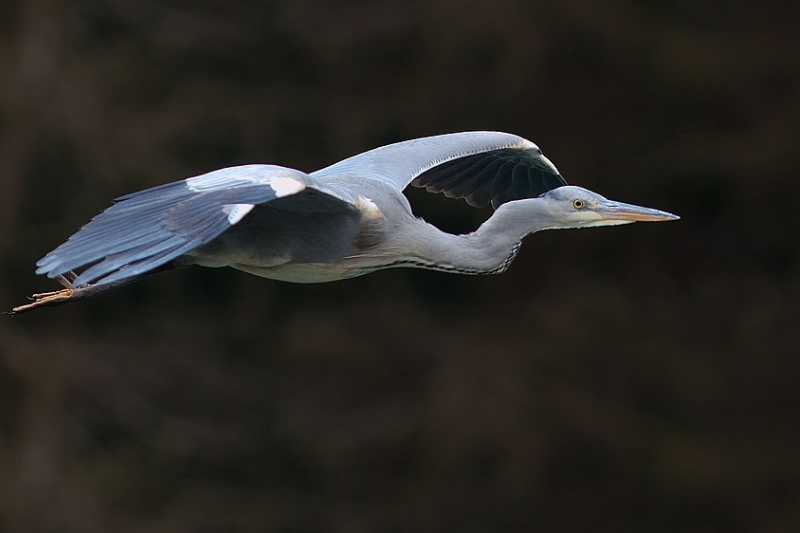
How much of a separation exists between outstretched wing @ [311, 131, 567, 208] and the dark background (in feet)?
16.1

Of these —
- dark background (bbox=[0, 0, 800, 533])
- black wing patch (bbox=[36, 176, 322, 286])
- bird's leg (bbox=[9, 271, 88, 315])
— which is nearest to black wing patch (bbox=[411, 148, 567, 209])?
bird's leg (bbox=[9, 271, 88, 315])

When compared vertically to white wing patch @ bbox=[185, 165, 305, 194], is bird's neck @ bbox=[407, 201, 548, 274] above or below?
below

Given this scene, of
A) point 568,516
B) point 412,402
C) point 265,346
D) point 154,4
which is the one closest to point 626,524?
point 568,516

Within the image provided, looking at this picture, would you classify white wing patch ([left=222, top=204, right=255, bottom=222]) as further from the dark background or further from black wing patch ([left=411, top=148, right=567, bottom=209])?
the dark background

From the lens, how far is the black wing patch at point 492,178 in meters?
7.07

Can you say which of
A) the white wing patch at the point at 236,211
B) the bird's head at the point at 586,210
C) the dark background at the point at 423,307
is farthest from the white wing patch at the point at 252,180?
the dark background at the point at 423,307

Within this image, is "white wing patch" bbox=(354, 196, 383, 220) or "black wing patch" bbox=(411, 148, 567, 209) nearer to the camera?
"white wing patch" bbox=(354, 196, 383, 220)

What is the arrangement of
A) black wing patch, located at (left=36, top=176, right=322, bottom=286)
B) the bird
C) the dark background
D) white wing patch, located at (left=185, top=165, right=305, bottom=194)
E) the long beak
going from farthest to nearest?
the dark background → the long beak → white wing patch, located at (left=185, top=165, right=305, bottom=194) → the bird → black wing patch, located at (left=36, top=176, right=322, bottom=286)

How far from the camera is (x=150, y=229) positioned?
5.21 m

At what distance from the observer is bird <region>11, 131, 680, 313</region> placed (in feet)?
16.9

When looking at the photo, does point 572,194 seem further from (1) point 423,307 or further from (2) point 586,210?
(1) point 423,307

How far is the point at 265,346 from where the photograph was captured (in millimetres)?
12664

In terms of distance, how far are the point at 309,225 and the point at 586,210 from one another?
102 cm

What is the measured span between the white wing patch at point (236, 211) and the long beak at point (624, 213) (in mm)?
1448
